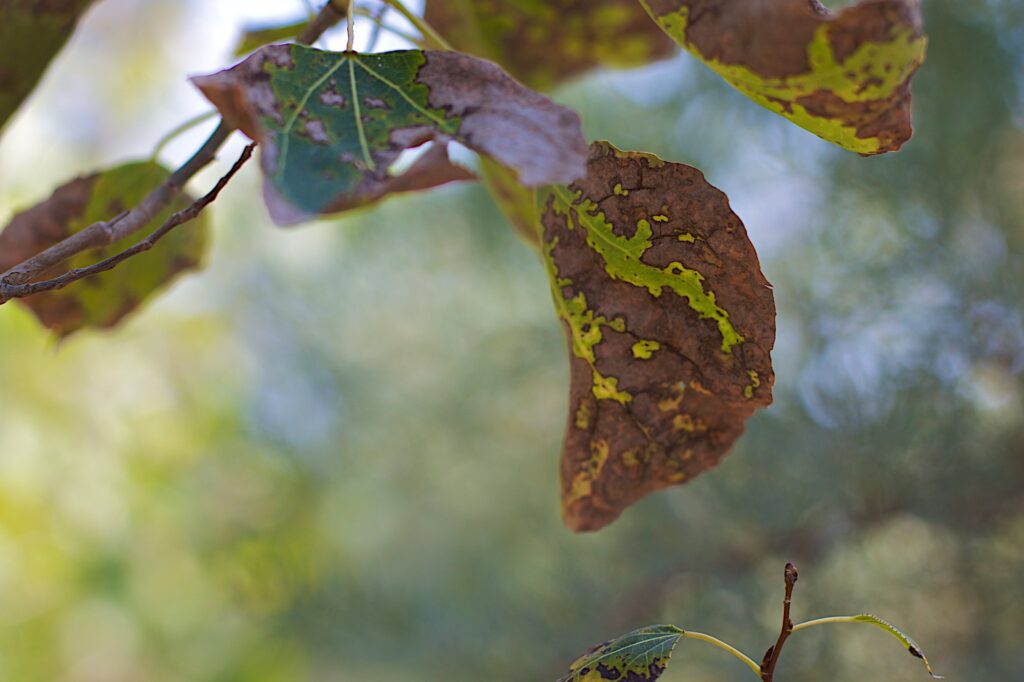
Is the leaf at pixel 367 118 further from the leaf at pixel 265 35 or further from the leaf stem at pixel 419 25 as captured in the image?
the leaf at pixel 265 35

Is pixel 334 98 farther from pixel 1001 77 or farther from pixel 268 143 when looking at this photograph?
pixel 1001 77

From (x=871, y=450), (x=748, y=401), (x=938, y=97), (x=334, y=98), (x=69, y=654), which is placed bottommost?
(x=69, y=654)

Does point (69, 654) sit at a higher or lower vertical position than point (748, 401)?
lower

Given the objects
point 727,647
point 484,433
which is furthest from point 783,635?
point 484,433

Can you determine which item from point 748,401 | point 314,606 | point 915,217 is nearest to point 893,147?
point 748,401

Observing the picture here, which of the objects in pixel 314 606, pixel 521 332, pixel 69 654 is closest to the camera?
pixel 521 332

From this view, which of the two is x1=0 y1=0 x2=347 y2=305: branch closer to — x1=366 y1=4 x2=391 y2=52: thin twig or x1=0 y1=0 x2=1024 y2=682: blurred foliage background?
x1=366 y1=4 x2=391 y2=52: thin twig

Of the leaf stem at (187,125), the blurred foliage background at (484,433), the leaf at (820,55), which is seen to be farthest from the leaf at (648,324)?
the blurred foliage background at (484,433)
